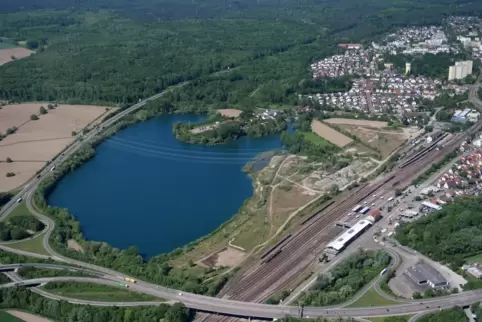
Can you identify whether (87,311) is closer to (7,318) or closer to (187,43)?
(7,318)

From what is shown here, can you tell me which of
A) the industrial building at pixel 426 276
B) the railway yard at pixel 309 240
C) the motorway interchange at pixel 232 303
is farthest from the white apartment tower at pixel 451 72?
the motorway interchange at pixel 232 303

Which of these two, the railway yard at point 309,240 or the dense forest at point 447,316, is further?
the railway yard at point 309,240

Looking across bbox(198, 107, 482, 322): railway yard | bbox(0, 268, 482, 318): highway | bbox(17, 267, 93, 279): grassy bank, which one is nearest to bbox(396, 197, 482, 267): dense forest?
bbox(0, 268, 482, 318): highway

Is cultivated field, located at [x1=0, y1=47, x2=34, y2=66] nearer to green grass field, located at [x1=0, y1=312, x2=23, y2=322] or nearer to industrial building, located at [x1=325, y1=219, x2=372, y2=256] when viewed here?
green grass field, located at [x1=0, y1=312, x2=23, y2=322]

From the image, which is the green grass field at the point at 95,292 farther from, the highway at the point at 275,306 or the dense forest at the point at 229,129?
the dense forest at the point at 229,129

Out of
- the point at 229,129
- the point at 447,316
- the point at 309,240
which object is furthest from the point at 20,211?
the point at 447,316
